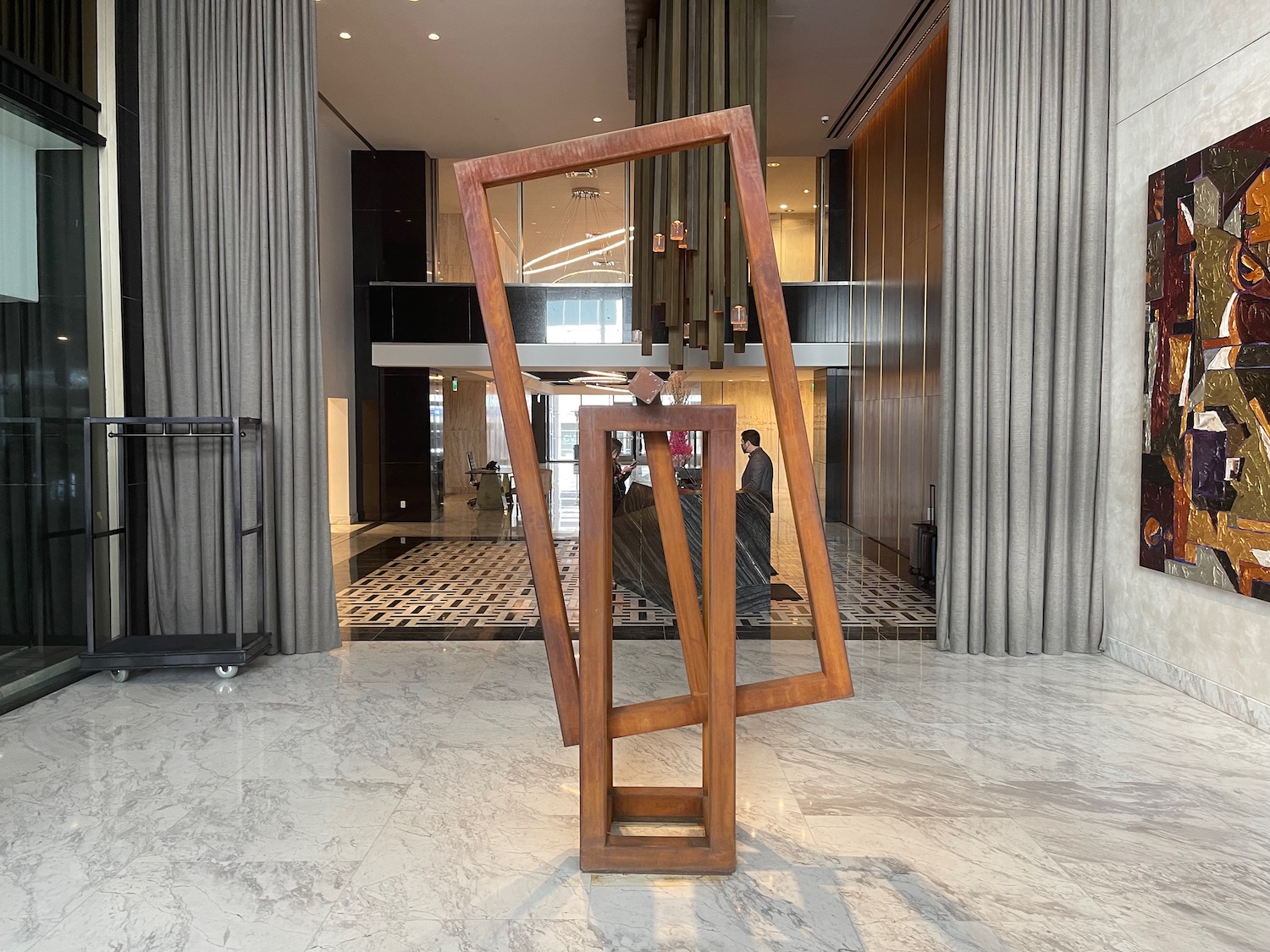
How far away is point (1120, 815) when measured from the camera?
253cm

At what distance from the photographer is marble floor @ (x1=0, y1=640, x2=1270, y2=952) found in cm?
197

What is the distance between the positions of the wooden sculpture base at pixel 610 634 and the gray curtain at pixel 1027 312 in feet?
8.42

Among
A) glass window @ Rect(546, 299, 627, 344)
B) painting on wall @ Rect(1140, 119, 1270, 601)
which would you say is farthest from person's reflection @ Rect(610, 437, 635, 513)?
painting on wall @ Rect(1140, 119, 1270, 601)

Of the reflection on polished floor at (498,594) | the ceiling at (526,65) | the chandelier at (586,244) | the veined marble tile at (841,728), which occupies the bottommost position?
the reflection on polished floor at (498,594)

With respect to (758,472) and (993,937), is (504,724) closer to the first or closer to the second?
(993,937)

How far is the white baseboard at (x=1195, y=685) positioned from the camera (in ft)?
10.8

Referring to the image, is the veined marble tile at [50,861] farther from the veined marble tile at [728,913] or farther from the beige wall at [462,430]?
the beige wall at [462,430]

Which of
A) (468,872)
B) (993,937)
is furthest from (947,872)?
(468,872)

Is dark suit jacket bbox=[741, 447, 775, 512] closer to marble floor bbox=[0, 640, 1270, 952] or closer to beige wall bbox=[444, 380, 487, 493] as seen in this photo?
marble floor bbox=[0, 640, 1270, 952]

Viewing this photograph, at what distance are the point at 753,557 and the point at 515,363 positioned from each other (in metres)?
3.62

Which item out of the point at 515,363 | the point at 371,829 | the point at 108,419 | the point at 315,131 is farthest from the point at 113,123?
the point at 371,829

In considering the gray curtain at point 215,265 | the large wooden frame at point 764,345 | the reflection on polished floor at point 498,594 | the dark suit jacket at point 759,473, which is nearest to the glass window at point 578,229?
the reflection on polished floor at point 498,594

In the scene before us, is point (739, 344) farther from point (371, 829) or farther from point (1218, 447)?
point (371, 829)

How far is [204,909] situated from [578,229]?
8961 mm
